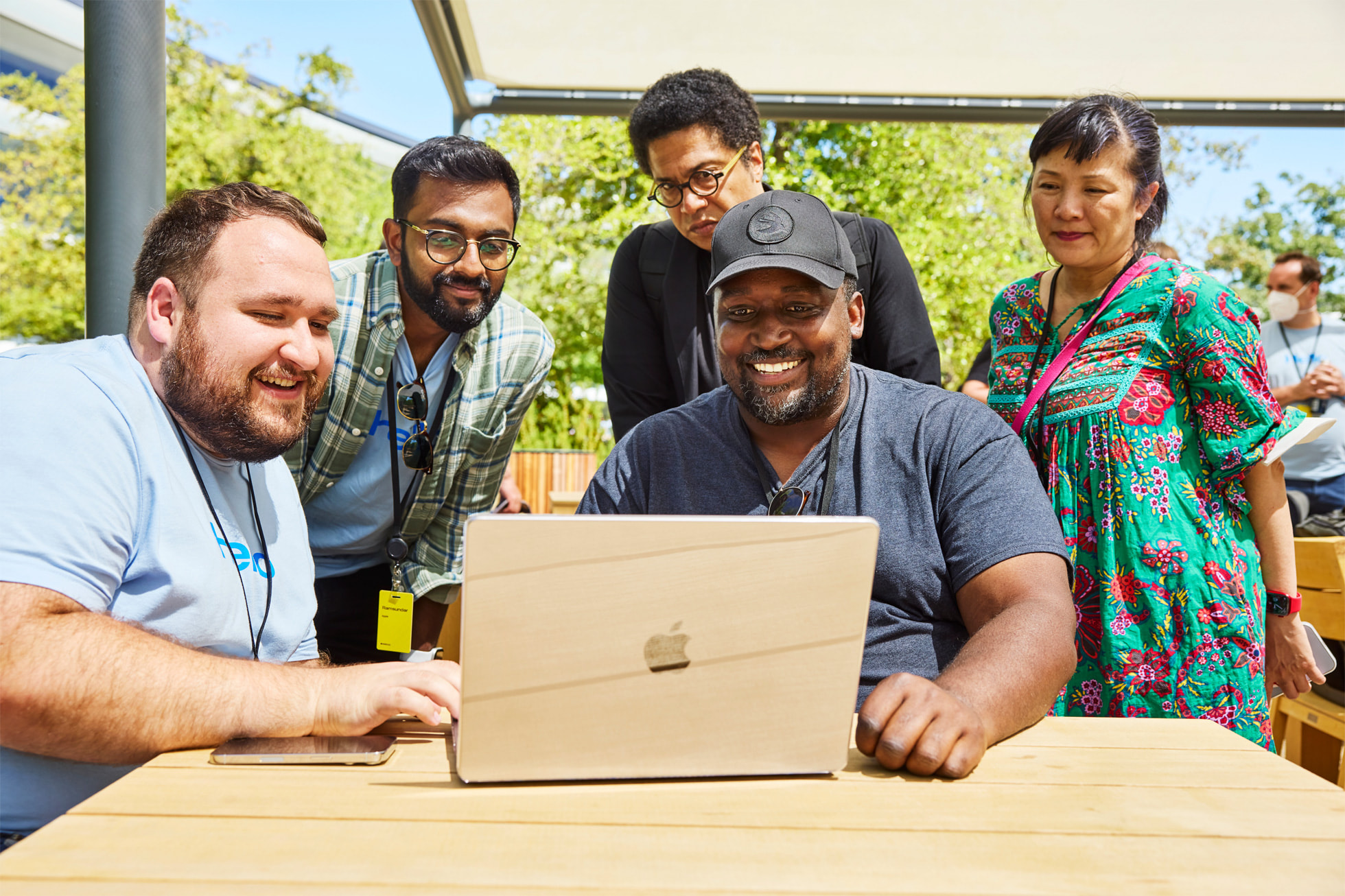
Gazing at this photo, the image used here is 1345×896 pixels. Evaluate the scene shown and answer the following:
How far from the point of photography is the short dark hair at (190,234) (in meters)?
1.89

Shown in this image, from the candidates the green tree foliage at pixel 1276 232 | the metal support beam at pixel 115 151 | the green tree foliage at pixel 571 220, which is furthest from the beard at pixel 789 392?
the green tree foliage at pixel 1276 232

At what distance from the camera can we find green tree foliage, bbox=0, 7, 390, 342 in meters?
9.77

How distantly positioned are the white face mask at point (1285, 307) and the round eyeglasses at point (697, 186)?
3.90 metres

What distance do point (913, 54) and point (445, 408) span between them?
9.66ft

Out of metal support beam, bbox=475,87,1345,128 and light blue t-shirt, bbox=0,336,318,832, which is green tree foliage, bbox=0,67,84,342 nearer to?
metal support beam, bbox=475,87,1345,128

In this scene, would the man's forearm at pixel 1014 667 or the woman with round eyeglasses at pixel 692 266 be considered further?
the woman with round eyeglasses at pixel 692 266

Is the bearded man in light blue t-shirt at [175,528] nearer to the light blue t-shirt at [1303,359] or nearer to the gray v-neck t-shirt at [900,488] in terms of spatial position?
the gray v-neck t-shirt at [900,488]

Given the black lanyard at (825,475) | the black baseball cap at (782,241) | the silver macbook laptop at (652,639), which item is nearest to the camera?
the silver macbook laptop at (652,639)

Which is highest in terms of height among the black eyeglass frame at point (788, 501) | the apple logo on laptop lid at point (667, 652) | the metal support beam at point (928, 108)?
the metal support beam at point (928, 108)

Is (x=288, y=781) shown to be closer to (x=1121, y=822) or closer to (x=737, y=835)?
(x=737, y=835)

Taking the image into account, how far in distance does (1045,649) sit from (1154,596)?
2.47 feet

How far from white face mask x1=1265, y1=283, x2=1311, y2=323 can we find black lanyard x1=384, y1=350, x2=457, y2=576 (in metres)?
4.61

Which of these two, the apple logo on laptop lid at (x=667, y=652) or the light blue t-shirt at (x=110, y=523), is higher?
the light blue t-shirt at (x=110, y=523)

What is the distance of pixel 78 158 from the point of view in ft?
32.4
